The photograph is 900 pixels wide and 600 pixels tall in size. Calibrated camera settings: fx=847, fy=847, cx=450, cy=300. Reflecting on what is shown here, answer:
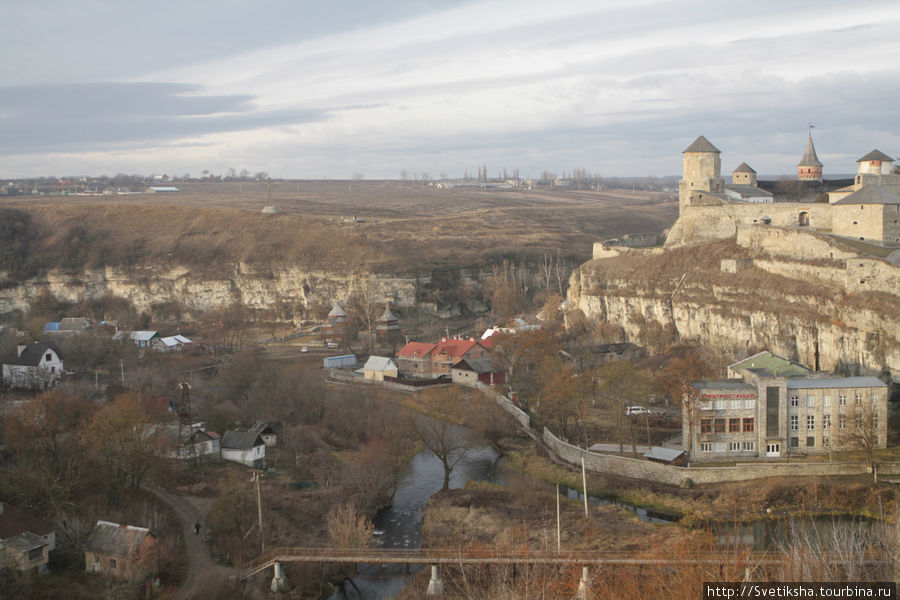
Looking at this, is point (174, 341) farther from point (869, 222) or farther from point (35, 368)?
point (869, 222)

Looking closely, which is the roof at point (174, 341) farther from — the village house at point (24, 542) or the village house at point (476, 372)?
the village house at point (24, 542)

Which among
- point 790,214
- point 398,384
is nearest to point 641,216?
point 790,214

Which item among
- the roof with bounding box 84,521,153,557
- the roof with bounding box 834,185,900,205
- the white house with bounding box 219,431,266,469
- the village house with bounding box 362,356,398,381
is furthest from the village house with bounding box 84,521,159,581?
the roof with bounding box 834,185,900,205

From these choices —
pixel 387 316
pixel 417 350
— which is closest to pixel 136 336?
pixel 387 316

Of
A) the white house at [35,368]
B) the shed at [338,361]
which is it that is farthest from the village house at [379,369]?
the white house at [35,368]

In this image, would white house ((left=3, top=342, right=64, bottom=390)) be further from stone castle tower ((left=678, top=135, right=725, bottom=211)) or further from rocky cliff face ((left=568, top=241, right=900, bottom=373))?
stone castle tower ((left=678, top=135, right=725, bottom=211))

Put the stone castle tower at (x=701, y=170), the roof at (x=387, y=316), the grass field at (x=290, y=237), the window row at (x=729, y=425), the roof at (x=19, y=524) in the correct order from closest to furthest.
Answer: the roof at (x=19, y=524)
the window row at (x=729, y=425)
the stone castle tower at (x=701, y=170)
the roof at (x=387, y=316)
the grass field at (x=290, y=237)

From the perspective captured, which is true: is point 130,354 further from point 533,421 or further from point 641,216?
point 641,216
